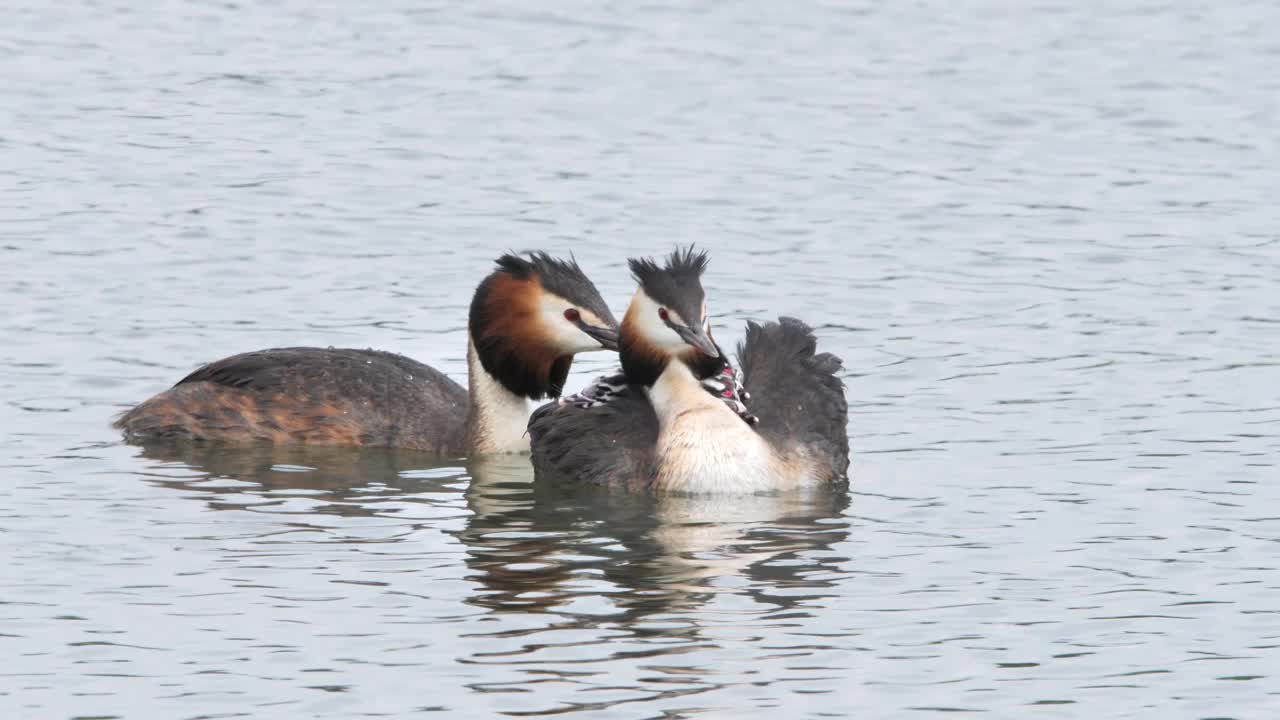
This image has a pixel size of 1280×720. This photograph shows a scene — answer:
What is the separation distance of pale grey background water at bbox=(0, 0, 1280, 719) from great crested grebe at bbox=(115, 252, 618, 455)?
0.35m

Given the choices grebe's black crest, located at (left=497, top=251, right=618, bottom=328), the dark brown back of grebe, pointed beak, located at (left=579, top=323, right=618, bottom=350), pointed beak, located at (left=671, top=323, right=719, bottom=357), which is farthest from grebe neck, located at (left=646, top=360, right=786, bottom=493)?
the dark brown back of grebe

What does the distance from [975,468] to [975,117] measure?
37.3 ft

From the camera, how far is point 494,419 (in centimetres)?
1691

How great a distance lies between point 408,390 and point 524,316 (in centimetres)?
104

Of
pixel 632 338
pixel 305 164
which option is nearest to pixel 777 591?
pixel 632 338

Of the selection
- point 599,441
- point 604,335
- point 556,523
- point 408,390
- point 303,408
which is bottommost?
point 556,523

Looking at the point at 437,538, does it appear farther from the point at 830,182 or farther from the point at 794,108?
the point at 794,108

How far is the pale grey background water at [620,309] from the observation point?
11688 mm

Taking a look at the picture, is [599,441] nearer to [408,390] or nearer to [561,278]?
[561,278]

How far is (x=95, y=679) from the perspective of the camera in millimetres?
11281

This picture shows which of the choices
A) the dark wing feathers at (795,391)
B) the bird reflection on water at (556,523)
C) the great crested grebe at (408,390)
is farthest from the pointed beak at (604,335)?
the bird reflection on water at (556,523)

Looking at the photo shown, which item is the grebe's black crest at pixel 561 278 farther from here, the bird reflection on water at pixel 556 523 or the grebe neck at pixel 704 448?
the grebe neck at pixel 704 448

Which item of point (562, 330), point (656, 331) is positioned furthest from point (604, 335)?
point (656, 331)

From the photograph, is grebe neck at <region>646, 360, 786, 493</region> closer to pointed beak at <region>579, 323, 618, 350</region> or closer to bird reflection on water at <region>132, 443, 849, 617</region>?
bird reflection on water at <region>132, 443, 849, 617</region>
